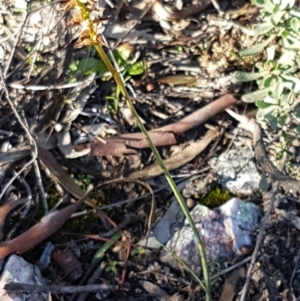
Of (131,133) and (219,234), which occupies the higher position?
(131,133)

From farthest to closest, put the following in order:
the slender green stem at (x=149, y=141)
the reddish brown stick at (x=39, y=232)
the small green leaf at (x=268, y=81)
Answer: the small green leaf at (x=268, y=81), the reddish brown stick at (x=39, y=232), the slender green stem at (x=149, y=141)

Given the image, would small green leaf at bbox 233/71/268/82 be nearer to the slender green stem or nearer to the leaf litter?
the leaf litter

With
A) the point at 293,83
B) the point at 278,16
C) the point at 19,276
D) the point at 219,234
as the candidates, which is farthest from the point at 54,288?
the point at 278,16

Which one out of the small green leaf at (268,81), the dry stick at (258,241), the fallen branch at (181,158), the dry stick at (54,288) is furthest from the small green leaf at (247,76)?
Answer: the dry stick at (54,288)

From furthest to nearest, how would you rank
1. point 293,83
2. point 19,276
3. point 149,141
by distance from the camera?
point 293,83, point 19,276, point 149,141

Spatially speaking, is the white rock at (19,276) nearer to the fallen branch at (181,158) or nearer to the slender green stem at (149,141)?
the fallen branch at (181,158)

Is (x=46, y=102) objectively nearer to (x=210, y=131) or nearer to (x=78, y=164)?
(x=78, y=164)

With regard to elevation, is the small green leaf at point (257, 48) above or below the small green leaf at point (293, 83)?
above

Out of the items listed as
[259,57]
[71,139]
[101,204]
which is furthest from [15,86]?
[259,57]

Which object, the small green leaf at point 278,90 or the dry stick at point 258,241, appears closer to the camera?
the dry stick at point 258,241

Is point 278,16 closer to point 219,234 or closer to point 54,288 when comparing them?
point 219,234
